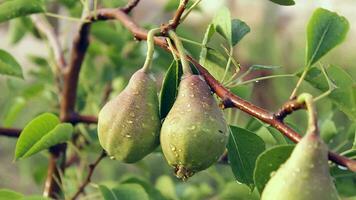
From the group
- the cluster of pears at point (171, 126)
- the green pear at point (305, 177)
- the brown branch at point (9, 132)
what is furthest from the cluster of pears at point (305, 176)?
the brown branch at point (9, 132)

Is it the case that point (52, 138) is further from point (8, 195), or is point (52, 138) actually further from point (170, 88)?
point (170, 88)

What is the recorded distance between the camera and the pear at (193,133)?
2.51 ft

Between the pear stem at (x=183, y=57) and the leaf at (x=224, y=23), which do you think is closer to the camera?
the pear stem at (x=183, y=57)

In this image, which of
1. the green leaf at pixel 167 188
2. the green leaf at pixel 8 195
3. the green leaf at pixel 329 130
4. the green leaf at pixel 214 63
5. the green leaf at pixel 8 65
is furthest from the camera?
the green leaf at pixel 167 188

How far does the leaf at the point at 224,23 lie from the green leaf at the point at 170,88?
0.11 meters

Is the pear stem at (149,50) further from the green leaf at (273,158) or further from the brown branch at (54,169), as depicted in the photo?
the brown branch at (54,169)

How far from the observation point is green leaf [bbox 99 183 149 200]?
1051 mm

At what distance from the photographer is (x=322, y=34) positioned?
865mm

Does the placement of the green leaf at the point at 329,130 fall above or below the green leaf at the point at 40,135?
below

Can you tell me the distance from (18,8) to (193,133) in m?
0.49

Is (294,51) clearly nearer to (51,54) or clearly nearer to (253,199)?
(51,54)

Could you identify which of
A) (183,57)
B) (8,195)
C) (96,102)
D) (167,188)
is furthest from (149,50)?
(96,102)

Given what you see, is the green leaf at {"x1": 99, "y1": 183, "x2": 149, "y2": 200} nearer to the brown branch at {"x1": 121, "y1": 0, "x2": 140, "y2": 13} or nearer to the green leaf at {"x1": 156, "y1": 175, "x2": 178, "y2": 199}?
the brown branch at {"x1": 121, "y1": 0, "x2": 140, "y2": 13}

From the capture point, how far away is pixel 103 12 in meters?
1.12
